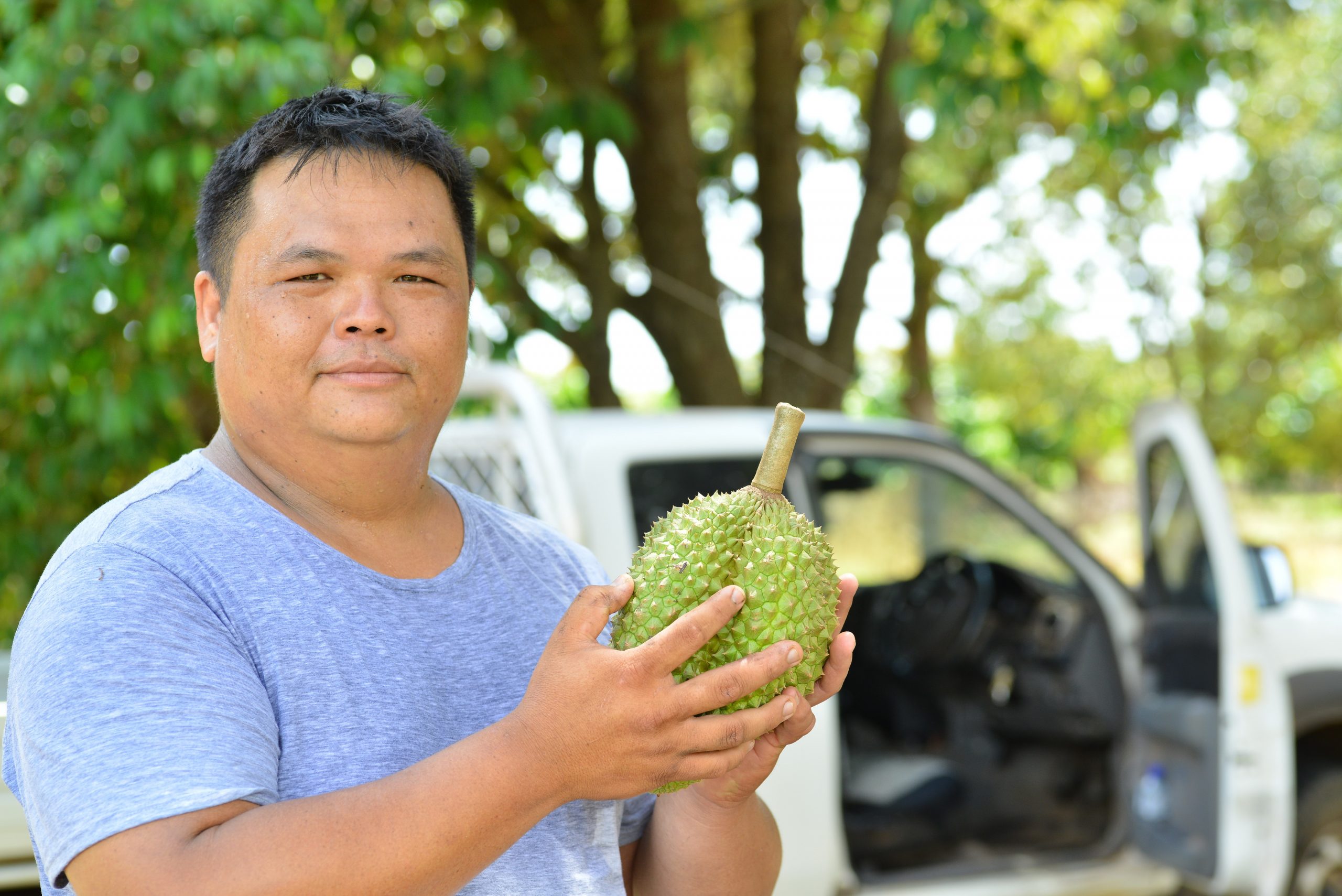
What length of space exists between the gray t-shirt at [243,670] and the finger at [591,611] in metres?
0.22

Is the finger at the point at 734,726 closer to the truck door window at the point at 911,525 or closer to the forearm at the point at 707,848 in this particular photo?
the forearm at the point at 707,848

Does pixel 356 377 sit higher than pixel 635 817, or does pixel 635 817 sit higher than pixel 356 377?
pixel 356 377

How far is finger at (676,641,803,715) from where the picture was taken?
1.15m

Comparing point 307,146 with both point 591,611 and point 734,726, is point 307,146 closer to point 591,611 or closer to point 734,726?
point 591,611

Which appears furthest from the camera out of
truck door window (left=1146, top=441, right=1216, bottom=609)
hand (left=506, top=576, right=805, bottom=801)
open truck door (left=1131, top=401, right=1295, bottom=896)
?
truck door window (left=1146, top=441, right=1216, bottom=609)

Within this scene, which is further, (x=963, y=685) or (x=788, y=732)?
(x=963, y=685)

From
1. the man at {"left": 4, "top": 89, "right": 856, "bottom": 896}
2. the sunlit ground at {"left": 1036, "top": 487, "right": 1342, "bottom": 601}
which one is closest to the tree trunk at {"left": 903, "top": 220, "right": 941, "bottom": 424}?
the sunlit ground at {"left": 1036, "top": 487, "right": 1342, "bottom": 601}

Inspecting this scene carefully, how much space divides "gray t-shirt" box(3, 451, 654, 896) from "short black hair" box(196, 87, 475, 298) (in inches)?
10.5

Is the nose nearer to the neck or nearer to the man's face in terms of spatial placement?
the man's face

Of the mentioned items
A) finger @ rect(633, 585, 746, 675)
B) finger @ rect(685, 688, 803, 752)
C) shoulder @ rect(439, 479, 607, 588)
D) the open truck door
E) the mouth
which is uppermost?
the mouth

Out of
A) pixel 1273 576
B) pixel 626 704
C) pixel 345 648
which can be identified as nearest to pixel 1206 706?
pixel 1273 576

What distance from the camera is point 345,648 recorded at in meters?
1.22

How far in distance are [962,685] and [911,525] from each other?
64 cm

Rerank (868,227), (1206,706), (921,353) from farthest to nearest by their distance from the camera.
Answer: (921,353), (868,227), (1206,706)
